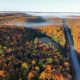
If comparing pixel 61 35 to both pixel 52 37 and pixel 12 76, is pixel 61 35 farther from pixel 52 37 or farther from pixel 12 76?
pixel 12 76

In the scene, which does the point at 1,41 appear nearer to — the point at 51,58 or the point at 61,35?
the point at 51,58

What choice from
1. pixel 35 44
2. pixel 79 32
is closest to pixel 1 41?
pixel 35 44

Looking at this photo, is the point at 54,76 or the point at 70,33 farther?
the point at 70,33

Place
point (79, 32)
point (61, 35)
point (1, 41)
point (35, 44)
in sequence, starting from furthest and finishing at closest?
point (79, 32), point (61, 35), point (35, 44), point (1, 41)

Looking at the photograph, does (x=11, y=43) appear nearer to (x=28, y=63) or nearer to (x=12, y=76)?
(x=28, y=63)

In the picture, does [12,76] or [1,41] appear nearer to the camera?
[12,76]

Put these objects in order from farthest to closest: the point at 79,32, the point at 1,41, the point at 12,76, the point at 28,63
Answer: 1. the point at 79,32
2. the point at 1,41
3. the point at 28,63
4. the point at 12,76

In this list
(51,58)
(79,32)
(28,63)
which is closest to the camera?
(28,63)

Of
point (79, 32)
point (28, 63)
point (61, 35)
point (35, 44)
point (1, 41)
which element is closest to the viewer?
point (28, 63)

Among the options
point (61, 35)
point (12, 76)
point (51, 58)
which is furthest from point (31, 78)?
point (61, 35)
